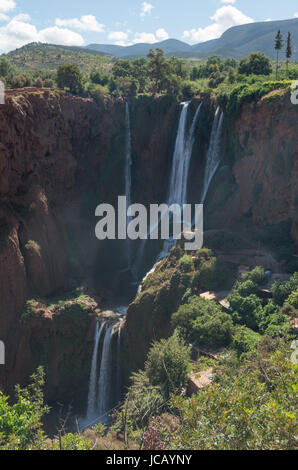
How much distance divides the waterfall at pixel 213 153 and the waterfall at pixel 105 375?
518 inches

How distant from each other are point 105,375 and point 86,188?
54.6 feet

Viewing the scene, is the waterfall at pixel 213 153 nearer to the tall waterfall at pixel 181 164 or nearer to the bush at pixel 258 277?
the tall waterfall at pixel 181 164

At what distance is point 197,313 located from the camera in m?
18.2

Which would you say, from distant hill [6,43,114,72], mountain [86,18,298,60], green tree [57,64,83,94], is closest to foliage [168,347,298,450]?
green tree [57,64,83,94]

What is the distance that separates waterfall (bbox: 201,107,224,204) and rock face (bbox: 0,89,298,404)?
807 mm

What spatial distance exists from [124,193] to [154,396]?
2435 cm

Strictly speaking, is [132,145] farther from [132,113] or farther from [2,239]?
[2,239]

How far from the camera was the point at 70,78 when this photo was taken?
117 feet

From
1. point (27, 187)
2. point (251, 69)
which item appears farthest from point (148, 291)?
point (251, 69)

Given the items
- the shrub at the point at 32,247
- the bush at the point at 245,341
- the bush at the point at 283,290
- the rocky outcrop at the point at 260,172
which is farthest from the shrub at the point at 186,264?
the shrub at the point at 32,247

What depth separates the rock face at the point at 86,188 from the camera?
23.2 metres

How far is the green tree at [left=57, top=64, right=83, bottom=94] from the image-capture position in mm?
35188

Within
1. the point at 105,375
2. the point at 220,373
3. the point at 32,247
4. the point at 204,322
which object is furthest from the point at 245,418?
the point at 32,247

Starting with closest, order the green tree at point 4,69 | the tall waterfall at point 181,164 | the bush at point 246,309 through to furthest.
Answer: the bush at point 246,309 < the tall waterfall at point 181,164 < the green tree at point 4,69
